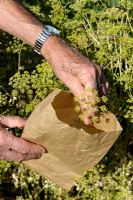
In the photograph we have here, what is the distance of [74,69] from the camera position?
1856 millimetres

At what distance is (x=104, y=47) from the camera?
249 centimetres

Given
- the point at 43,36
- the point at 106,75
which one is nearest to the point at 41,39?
the point at 43,36

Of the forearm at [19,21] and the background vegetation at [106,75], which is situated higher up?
the forearm at [19,21]


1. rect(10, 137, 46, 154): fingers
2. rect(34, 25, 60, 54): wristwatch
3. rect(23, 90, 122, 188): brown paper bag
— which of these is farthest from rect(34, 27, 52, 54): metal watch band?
rect(10, 137, 46, 154): fingers

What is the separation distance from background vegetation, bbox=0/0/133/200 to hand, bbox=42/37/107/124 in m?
0.37

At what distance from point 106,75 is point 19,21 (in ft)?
1.92

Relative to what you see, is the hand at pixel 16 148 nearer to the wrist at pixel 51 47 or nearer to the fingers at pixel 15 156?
the fingers at pixel 15 156

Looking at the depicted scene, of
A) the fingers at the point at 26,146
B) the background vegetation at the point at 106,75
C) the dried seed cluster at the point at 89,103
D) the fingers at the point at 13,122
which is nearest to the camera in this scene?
the dried seed cluster at the point at 89,103

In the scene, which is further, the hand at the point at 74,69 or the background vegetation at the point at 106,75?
the background vegetation at the point at 106,75

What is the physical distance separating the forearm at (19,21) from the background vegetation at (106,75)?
0.25 meters

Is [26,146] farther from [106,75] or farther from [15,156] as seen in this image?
[106,75]

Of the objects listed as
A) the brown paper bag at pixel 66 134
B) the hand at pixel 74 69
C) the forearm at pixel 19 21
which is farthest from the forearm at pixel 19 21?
the brown paper bag at pixel 66 134

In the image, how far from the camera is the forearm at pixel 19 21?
2121mm

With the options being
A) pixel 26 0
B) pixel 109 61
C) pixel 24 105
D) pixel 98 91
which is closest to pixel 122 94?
pixel 109 61
